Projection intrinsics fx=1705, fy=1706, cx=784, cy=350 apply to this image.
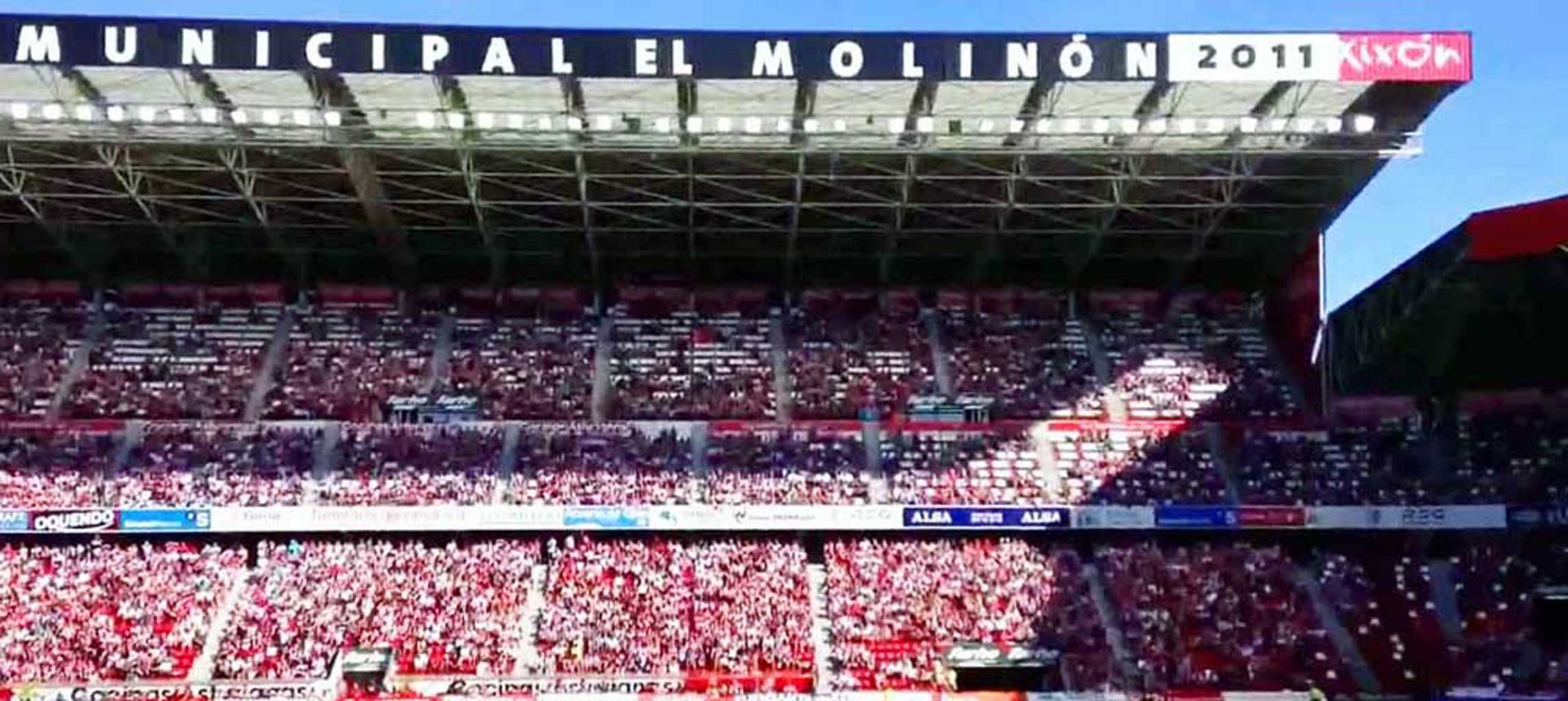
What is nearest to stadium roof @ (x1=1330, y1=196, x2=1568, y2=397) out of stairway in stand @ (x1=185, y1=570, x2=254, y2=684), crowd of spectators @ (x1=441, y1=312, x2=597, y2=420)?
crowd of spectators @ (x1=441, y1=312, x2=597, y2=420)

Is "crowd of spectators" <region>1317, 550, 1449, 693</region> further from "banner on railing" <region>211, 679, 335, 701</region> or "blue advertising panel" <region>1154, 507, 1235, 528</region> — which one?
"banner on railing" <region>211, 679, 335, 701</region>

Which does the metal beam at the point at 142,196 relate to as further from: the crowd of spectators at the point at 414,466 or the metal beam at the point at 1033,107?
the metal beam at the point at 1033,107

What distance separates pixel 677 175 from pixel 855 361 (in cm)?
1015

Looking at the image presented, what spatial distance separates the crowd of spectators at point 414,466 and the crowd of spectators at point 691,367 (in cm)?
466

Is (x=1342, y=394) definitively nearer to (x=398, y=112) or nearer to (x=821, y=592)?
(x=821, y=592)

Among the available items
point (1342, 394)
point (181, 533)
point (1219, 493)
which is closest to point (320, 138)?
point (181, 533)

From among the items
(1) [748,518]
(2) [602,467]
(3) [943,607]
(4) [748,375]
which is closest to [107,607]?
(2) [602,467]

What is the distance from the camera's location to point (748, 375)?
53750 millimetres

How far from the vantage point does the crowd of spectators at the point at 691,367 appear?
52.0 m

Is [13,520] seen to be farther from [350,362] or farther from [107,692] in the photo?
[350,362]

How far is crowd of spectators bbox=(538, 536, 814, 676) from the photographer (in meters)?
41.5

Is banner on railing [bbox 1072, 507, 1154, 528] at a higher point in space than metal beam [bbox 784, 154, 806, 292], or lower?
lower

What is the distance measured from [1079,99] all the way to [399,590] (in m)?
22.0

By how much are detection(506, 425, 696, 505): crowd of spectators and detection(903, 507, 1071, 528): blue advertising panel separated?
6.27 metres
